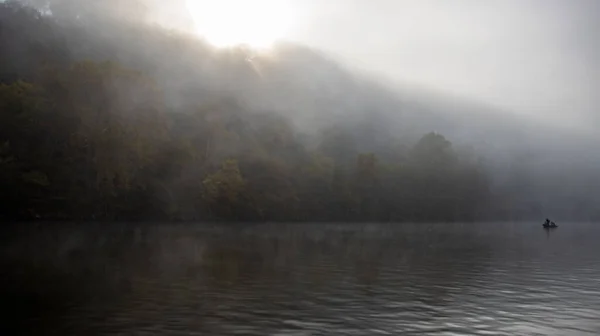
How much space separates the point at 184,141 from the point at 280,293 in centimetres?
8784

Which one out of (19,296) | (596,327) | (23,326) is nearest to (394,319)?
(596,327)

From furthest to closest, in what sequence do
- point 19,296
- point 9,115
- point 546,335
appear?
1. point 9,115
2. point 19,296
3. point 546,335

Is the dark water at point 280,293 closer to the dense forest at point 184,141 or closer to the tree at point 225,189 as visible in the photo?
the dense forest at point 184,141

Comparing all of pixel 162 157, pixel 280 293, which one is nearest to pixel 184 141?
pixel 162 157

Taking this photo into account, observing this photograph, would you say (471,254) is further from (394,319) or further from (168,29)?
(168,29)

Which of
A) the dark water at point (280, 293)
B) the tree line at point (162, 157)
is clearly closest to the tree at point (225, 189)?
the tree line at point (162, 157)

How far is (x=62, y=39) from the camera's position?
117 meters

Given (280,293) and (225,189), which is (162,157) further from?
(280,293)

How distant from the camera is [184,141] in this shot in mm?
111250

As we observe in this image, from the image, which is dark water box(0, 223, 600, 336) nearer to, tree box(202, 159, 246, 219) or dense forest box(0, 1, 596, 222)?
dense forest box(0, 1, 596, 222)

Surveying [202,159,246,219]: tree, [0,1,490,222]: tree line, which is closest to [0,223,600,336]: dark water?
[0,1,490,222]: tree line

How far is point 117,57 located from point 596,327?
119 meters

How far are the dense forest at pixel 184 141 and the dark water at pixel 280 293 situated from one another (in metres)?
47.7

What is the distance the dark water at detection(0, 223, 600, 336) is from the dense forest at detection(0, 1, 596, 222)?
4766cm
